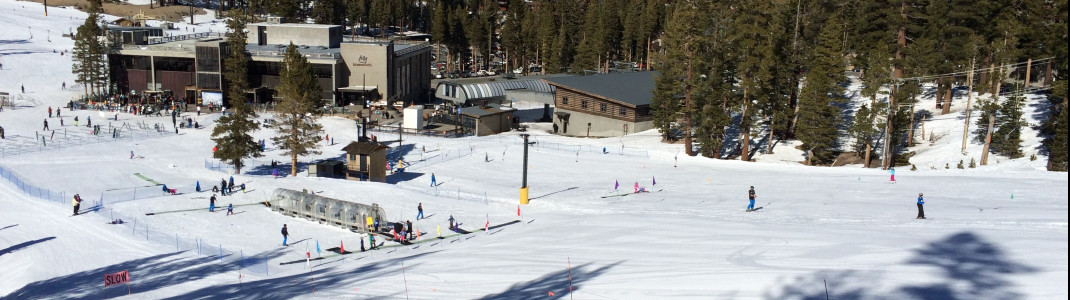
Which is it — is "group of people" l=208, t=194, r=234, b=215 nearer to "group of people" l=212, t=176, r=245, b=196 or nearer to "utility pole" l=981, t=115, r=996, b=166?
"group of people" l=212, t=176, r=245, b=196

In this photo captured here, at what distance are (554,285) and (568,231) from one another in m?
9.46

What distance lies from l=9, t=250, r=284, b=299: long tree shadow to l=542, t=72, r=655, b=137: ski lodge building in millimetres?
40325

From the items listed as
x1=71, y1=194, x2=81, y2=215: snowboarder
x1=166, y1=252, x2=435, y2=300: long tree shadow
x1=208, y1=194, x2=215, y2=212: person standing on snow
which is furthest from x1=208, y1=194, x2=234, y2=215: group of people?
x1=166, y1=252, x2=435, y2=300: long tree shadow

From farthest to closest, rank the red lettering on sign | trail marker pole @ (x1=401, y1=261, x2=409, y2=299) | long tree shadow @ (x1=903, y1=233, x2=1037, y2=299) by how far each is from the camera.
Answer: the red lettering on sign, trail marker pole @ (x1=401, y1=261, x2=409, y2=299), long tree shadow @ (x1=903, y1=233, x2=1037, y2=299)

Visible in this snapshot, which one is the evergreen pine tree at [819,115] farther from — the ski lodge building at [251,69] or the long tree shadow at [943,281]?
the ski lodge building at [251,69]

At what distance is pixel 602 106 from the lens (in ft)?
234

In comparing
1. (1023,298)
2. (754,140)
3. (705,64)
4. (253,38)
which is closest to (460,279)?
(1023,298)

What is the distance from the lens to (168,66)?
269 ft

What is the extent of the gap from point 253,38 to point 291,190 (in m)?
53.5

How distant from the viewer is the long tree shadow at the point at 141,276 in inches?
1149

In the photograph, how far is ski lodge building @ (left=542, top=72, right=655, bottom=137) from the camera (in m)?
69.8

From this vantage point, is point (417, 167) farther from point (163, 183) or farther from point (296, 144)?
point (163, 183)

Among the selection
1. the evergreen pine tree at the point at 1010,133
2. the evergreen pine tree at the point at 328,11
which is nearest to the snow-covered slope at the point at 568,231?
the evergreen pine tree at the point at 1010,133

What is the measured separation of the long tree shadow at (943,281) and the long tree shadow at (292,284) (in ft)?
39.0
